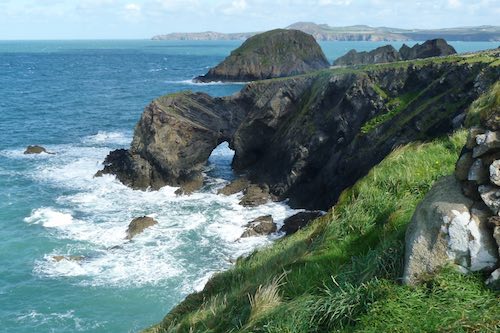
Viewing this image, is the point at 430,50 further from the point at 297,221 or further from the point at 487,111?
the point at 487,111

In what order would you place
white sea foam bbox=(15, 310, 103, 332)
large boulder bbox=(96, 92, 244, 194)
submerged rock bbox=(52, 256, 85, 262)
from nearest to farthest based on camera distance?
white sea foam bbox=(15, 310, 103, 332) → submerged rock bbox=(52, 256, 85, 262) → large boulder bbox=(96, 92, 244, 194)

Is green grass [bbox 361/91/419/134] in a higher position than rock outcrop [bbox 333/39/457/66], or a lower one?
lower

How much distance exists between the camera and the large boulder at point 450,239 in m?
6.18

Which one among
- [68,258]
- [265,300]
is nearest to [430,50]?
[68,258]

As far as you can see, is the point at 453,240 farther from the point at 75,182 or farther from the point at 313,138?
the point at 75,182

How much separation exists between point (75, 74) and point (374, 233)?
14607 cm

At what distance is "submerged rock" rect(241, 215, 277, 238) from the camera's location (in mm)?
33812

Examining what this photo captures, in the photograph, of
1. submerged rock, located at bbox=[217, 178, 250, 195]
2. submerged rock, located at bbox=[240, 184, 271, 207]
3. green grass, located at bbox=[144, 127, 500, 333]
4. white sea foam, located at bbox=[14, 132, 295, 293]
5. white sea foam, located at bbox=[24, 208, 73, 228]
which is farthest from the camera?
submerged rock, located at bbox=[217, 178, 250, 195]

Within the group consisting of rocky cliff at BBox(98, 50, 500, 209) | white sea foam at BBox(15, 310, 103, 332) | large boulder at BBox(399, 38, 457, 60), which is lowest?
white sea foam at BBox(15, 310, 103, 332)

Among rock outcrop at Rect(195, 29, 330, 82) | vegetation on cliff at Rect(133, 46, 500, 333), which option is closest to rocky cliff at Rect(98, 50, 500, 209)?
vegetation on cliff at Rect(133, 46, 500, 333)

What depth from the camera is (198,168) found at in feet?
159

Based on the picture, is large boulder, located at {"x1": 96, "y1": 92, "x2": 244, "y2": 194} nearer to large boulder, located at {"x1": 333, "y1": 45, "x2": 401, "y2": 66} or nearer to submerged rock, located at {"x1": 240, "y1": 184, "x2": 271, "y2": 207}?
submerged rock, located at {"x1": 240, "y1": 184, "x2": 271, "y2": 207}

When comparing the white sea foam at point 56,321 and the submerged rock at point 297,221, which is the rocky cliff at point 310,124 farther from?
the white sea foam at point 56,321

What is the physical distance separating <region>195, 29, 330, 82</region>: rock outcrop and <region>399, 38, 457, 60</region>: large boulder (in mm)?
30312
